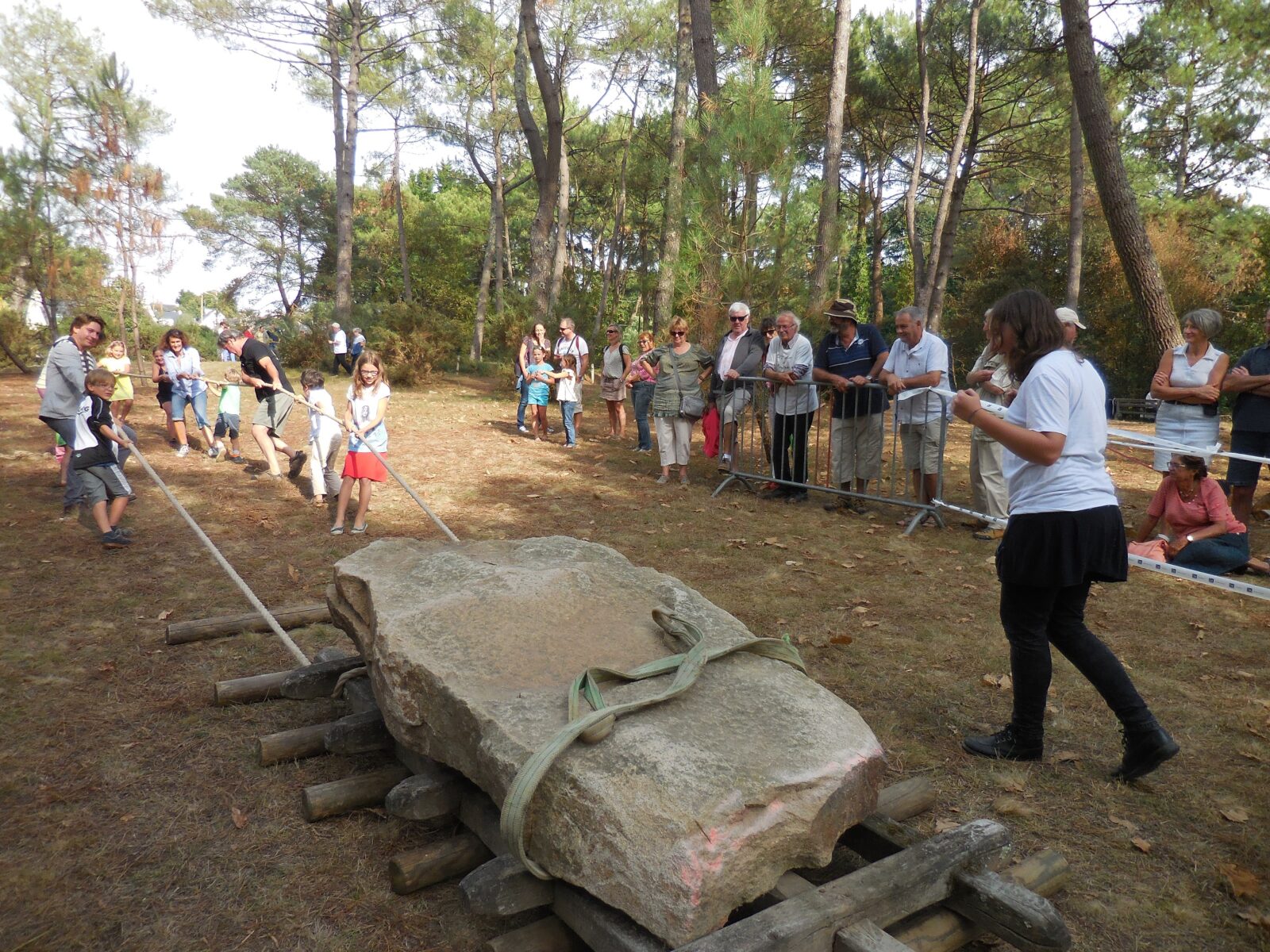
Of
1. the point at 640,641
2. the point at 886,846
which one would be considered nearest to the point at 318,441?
the point at 640,641

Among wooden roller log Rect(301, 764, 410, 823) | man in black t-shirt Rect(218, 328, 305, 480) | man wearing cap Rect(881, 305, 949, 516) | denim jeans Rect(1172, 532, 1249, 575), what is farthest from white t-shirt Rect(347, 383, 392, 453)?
denim jeans Rect(1172, 532, 1249, 575)

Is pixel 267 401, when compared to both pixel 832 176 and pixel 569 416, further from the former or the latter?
pixel 832 176

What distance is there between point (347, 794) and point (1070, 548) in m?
2.89

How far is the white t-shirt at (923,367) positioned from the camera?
762cm

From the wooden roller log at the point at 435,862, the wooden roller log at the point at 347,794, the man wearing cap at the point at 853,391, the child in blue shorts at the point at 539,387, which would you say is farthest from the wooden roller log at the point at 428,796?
the child in blue shorts at the point at 539,387

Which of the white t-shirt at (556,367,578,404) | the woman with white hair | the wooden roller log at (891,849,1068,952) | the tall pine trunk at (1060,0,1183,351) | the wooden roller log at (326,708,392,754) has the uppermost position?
the tall pine trunk at (1060,0,1183,351)

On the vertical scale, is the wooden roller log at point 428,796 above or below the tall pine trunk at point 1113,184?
below

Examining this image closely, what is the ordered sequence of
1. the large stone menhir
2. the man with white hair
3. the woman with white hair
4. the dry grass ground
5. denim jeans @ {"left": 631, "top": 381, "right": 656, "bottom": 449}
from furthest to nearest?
1. the man with white hair
2. denim jeans @ {"left": 631, "top": 381, "right": 656, "bottom": 449}
3. the woman with white hair
4. the dry grass ground
5. the large stone menhir

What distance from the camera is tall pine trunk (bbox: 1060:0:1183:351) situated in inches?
345

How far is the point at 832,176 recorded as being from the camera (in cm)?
1295

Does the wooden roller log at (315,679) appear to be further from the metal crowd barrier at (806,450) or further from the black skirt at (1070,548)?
the metal crowd barrier at (806,450)

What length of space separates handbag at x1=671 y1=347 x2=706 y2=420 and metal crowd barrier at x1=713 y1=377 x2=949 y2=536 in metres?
0.29

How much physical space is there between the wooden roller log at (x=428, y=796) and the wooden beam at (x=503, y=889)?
0.48 meters

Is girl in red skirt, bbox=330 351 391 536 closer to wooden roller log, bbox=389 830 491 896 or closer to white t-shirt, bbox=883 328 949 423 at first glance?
white t-shirt, bbox=883 328 949 423
